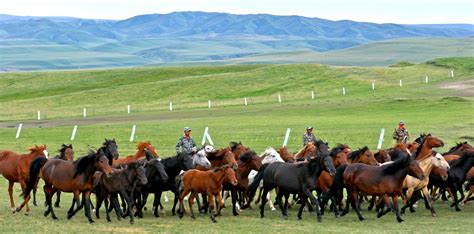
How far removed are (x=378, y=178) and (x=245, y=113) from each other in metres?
39.4

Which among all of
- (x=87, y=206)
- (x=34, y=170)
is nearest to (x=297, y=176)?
(x=87, y=206)

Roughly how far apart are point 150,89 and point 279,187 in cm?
6435

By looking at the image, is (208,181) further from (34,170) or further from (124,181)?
(34,170)

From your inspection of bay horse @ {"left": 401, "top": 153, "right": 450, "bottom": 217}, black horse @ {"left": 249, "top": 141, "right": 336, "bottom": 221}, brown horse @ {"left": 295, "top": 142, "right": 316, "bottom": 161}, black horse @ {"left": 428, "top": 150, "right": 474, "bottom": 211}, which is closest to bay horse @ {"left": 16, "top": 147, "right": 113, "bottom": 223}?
black horse @ {"left": 249, "top": 141, "right": 336, "bottom": 221}

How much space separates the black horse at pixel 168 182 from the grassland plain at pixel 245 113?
468mm

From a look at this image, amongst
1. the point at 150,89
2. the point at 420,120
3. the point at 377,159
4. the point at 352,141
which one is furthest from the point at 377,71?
the point at 377,159

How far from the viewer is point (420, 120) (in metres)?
48.4

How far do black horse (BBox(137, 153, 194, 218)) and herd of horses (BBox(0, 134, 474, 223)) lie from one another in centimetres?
3

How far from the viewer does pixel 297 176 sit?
1980 cm

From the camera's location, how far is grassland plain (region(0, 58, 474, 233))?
62.0 feet

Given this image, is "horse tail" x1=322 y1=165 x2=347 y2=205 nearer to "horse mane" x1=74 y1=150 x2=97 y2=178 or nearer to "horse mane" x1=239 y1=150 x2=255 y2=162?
"horse mane" x1=239 y1=150 x2=255 y2=162

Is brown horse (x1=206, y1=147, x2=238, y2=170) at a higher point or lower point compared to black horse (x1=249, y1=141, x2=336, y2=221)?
higher

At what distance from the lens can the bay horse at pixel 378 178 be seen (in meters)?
18.9

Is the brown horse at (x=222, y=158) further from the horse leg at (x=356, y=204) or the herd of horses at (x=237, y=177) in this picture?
the horse leg at (x=356, y=204)
